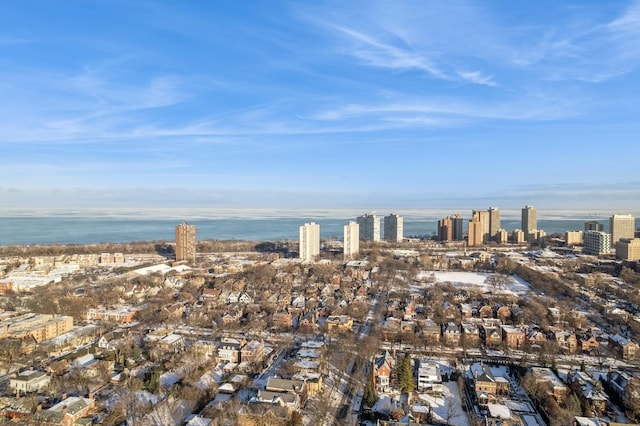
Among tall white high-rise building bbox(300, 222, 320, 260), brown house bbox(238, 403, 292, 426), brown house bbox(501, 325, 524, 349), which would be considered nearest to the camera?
brown house bbox(238, 403, 292, 426)

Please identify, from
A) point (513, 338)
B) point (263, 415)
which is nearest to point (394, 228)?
point (513, 338)

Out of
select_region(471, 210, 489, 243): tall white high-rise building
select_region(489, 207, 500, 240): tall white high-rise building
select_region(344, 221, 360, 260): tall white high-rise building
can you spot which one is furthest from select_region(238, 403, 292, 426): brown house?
select_region(489, 207, 500, 240): tall white high-rise building

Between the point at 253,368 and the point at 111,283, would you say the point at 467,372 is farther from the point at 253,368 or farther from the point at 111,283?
the point at 111,283

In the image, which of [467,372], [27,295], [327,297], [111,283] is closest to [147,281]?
[111,283]

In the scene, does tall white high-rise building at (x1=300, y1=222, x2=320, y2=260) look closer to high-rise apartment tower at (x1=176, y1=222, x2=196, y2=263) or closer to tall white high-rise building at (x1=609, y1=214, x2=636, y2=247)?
high-rise apartment tower at (x1=176, y1=222, x2=196, y2=263)

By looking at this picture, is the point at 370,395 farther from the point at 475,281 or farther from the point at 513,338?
the point at 475,281
